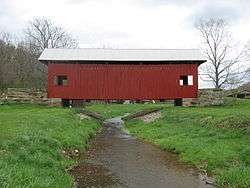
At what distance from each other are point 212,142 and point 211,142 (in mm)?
57

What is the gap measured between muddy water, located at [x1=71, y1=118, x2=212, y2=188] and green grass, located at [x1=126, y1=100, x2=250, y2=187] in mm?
639

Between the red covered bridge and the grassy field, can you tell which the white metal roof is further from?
the grassy field

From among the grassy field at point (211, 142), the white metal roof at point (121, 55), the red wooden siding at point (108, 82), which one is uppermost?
the white metal roof at point (121, 55)

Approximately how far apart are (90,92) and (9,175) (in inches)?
1155

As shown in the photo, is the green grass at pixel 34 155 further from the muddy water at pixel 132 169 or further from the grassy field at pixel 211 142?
the grassy field at pixel 211 142

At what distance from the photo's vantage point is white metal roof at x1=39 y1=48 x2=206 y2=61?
39.4m

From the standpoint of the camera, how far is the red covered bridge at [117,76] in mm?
39188

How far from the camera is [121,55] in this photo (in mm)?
40469

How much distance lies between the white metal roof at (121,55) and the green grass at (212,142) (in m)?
13.6

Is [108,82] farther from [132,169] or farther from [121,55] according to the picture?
[132,169]

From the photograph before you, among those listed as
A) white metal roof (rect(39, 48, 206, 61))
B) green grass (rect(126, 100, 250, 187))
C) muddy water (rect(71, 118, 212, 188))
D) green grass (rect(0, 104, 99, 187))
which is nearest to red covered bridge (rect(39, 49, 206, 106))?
white metal roof (rect(39, 48, 206, 61))

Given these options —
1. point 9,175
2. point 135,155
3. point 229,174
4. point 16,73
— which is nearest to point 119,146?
point 135,155

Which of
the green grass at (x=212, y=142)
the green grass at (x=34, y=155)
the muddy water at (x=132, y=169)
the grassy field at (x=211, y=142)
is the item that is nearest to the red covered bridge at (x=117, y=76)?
the grassy field at (x=211, y=142)

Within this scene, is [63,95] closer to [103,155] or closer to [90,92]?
[90,92]
